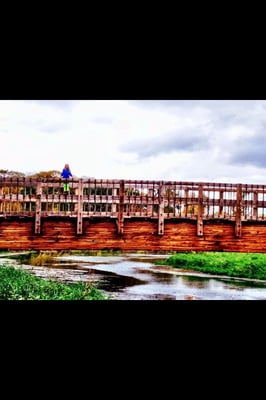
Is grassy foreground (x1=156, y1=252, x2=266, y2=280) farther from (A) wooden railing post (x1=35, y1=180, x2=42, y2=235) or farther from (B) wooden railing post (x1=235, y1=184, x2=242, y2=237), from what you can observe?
(A) wooden railing post (x1=35, y1=180, x2=42, y2=235)

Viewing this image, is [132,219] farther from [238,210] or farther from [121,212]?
[238,210]

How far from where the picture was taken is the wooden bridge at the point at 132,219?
37.6 feet

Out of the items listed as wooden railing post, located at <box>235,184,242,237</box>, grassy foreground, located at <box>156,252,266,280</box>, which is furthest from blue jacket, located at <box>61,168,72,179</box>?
grassy foreground, located at <box>156,252,266,280</box>

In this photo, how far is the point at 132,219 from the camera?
11.9m

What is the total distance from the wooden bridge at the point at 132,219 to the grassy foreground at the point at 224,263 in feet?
27.9

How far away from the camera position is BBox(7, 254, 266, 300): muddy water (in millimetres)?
15305

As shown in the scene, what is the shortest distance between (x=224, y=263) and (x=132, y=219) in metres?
11.1
